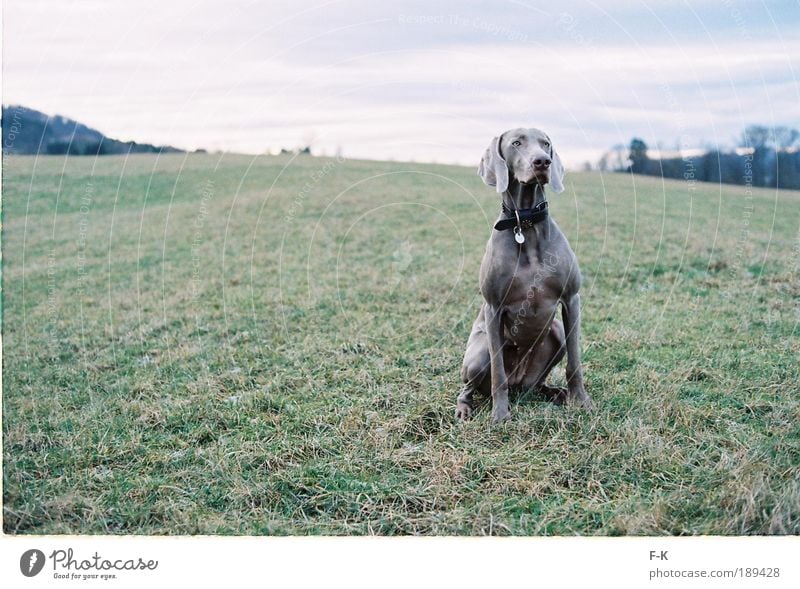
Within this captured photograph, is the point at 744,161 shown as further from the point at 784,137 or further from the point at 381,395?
the point at 381,395

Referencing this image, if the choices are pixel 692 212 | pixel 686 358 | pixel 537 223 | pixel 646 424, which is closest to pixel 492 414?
pixel 646 424

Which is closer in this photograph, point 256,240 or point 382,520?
point 382,520

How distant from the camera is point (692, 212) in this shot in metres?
15.3

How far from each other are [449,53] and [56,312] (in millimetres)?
6539

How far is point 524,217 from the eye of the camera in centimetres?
511

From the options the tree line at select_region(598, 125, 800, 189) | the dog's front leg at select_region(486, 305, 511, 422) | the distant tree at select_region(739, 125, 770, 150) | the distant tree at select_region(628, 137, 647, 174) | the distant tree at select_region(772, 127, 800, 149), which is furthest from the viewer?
the distant tree at select_region(628, 137, 647, 174)

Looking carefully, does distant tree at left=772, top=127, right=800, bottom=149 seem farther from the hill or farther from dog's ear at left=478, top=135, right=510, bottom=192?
the hill

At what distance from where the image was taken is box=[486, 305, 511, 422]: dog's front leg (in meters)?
5.22

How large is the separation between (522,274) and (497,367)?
75cm

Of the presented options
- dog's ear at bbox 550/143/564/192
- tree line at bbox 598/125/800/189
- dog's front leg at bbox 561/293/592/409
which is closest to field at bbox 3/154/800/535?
dog's front leg at bbox 561/293/592/409

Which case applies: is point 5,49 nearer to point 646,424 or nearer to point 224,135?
point 224,135

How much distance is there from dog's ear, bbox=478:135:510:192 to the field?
176cm

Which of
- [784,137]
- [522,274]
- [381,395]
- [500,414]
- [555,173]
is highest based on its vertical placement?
[784,137]

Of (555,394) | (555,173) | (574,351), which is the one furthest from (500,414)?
(555,173)
